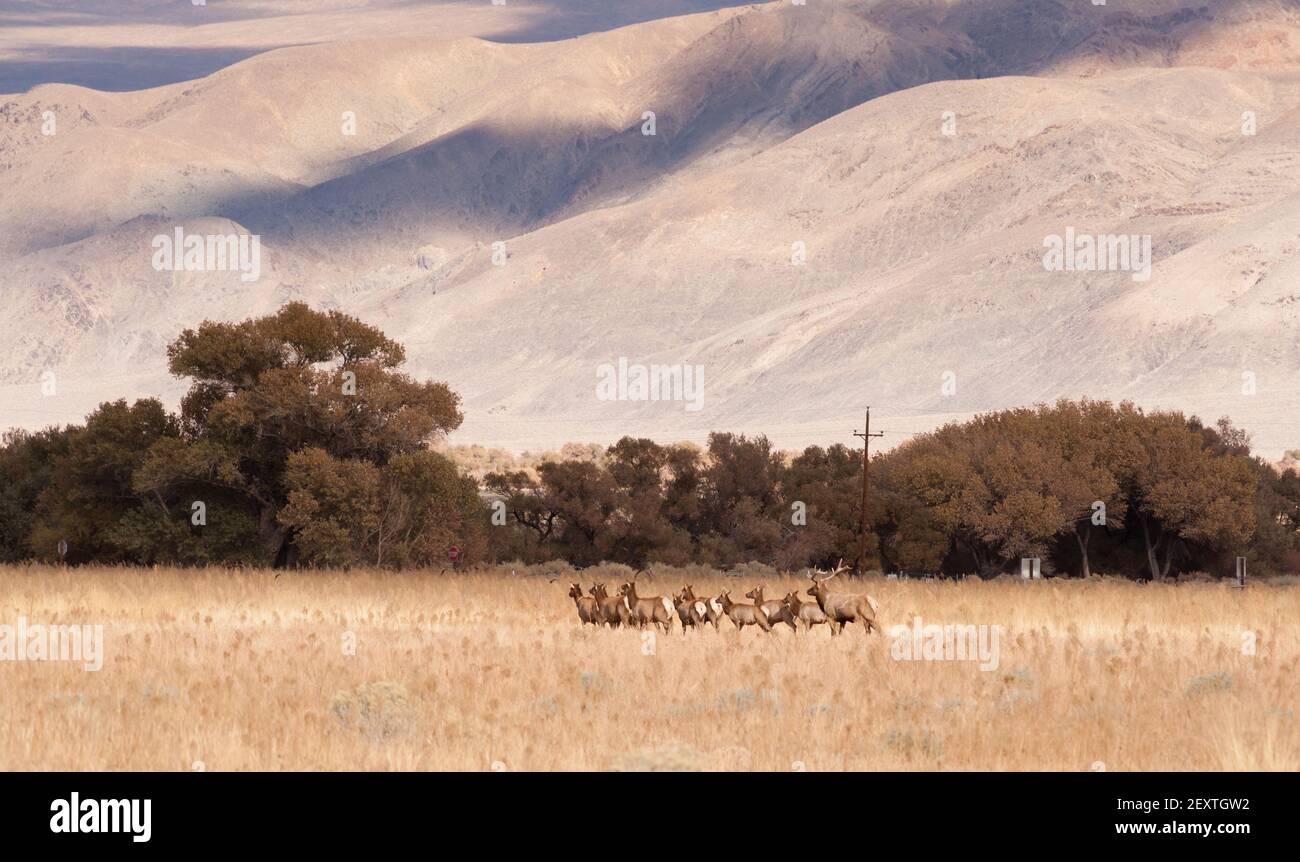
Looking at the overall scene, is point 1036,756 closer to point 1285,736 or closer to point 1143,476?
point 1285,736

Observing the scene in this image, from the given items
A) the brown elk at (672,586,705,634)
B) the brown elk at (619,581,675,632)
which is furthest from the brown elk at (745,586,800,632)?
the brown elk at (619,581,675,632)

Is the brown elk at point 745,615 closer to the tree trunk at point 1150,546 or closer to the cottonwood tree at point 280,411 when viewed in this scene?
the cottonwood tree at point 280,411

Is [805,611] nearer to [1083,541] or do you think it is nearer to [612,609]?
[612,609]

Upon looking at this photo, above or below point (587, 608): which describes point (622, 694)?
below

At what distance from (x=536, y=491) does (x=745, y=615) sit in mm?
38191

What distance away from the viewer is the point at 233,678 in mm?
15906

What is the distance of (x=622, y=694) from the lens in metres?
15.3

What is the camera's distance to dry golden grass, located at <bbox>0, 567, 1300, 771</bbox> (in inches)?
476

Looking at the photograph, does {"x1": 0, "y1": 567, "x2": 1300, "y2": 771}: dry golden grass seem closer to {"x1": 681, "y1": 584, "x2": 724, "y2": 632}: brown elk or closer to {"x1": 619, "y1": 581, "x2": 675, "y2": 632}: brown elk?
{"x1": 619, "y1": 581, "x2": 675, "y2": 632}: brown elk

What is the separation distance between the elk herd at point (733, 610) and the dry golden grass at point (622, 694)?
28 centimetres

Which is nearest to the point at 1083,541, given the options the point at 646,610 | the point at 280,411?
the point at 280,411

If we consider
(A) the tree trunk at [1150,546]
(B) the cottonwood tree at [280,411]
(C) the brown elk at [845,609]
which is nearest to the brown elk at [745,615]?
(C) the brown elk at [845,609]
